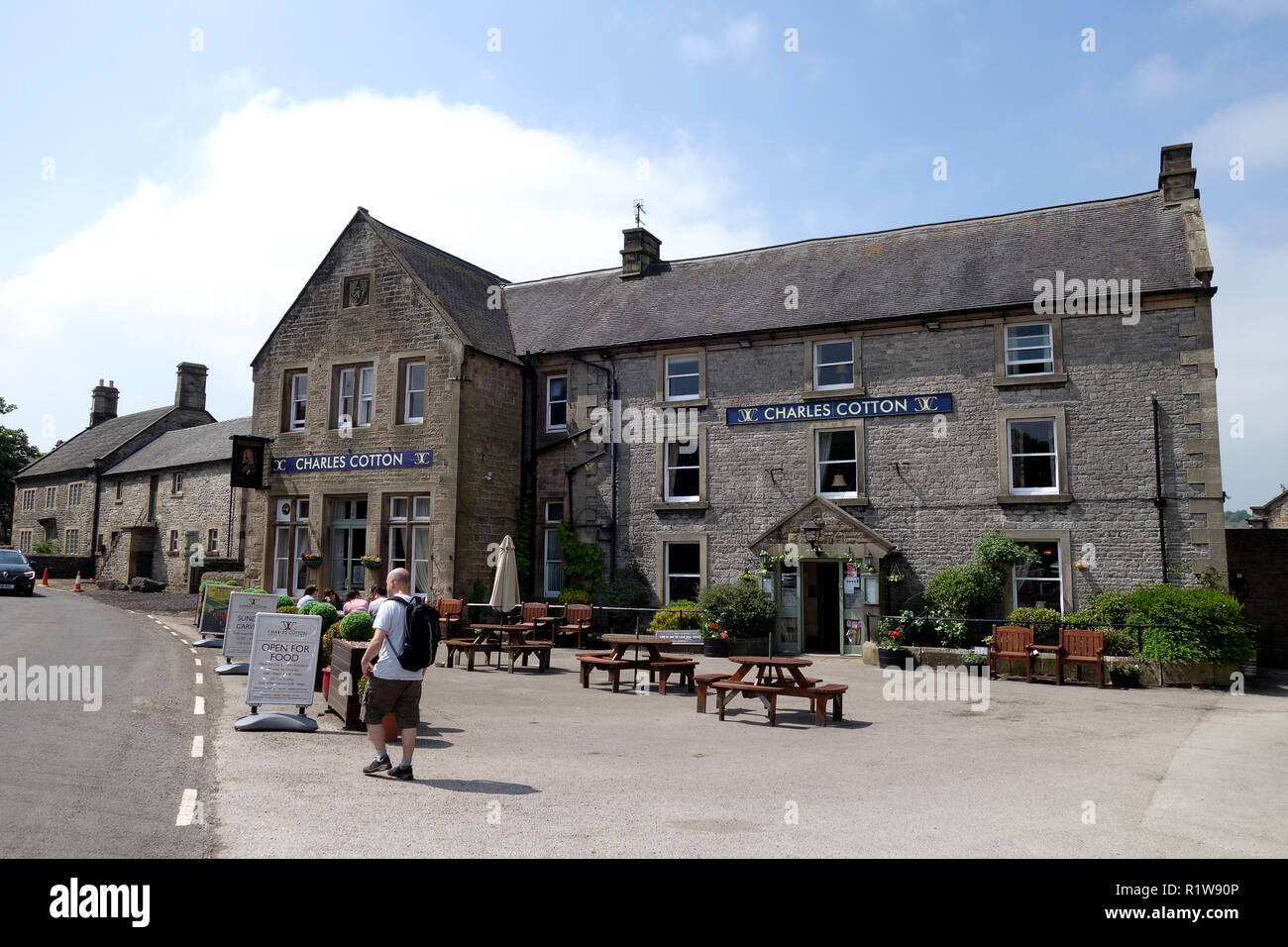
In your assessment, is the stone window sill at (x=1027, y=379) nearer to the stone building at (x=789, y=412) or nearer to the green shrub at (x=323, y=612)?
the stone building at (x=789, y=412)

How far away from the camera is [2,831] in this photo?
5.66 metres

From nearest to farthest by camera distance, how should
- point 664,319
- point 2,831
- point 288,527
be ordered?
point 2,831 → point 664,319 → point 288,527

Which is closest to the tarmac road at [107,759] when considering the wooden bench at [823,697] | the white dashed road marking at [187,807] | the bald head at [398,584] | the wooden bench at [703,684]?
the white dashed road marking at [187,807]

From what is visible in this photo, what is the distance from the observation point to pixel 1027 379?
744 inches

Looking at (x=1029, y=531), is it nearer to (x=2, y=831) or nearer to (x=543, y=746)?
(x=543, y=746)

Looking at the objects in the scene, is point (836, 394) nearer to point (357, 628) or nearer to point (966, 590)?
point (966, 590)

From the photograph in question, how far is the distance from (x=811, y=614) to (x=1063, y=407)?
6.93m

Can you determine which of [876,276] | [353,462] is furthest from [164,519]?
[876,276]

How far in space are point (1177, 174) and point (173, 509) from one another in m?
38.9

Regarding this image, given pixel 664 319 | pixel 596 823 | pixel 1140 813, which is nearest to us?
pixel 596 823

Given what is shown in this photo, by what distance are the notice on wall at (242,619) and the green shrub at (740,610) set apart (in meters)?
9.20

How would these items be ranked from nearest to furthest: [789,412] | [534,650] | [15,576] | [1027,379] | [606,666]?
[606,666] → [534,650] → [1027,379] → [789,412] → [15,576]

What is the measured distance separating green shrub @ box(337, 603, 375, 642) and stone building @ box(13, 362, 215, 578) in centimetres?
3905

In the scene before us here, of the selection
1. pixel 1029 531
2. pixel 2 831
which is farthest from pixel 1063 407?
pixel 2 831
